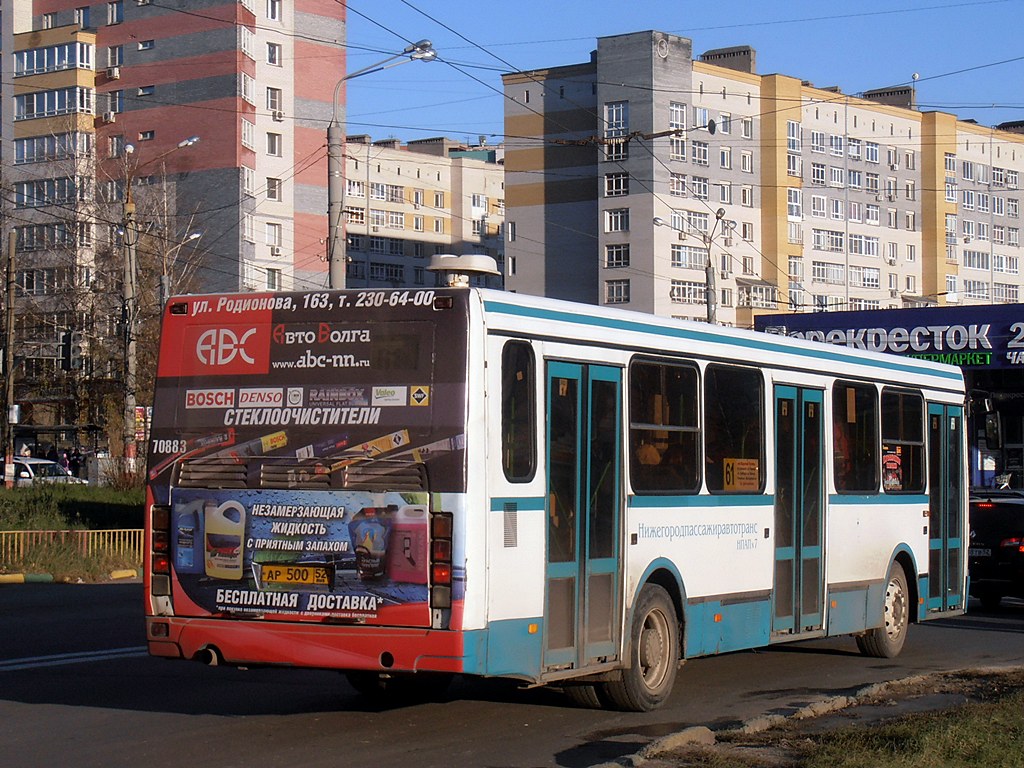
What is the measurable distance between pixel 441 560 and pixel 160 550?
80.0 inches

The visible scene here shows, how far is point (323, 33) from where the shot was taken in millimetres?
75688

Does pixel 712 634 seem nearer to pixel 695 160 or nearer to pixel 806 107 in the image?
pixel 695 160

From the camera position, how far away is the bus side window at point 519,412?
908cm

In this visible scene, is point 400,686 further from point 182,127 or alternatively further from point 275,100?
point 275,100

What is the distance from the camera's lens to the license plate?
9.04m

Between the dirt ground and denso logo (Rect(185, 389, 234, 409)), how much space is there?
3385mm

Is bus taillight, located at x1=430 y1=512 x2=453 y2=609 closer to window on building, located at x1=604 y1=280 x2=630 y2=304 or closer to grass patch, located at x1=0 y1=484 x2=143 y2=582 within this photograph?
grass patch, located at x1=0 y1=484 x2=143 y2=582

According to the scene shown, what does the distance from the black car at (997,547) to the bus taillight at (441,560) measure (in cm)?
1308

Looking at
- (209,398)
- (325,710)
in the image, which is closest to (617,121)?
(325,710)

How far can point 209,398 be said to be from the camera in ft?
31.4

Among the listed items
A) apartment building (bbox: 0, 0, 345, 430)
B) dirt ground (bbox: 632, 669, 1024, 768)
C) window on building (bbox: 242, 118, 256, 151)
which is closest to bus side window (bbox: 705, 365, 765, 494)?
dirt ground (bbox: 632, 669, 1024, 768)

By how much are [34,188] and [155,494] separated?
64.3 metres

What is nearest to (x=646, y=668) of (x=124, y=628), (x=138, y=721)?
(x=138, y=721)

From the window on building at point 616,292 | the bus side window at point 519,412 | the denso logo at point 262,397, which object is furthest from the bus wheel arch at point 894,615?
the window on building at point 616,292
